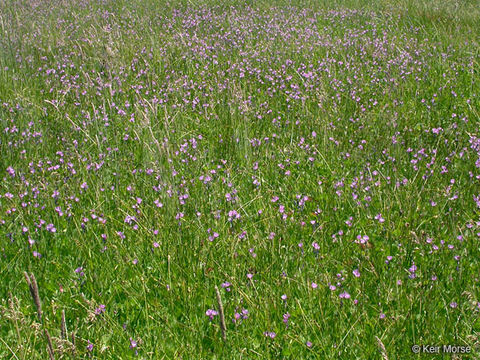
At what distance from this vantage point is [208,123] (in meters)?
4.36

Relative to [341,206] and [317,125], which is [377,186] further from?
[317,125]

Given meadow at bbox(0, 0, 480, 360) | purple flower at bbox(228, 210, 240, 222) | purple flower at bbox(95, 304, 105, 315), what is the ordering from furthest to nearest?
purple flower at bbox(228, 210, 240, 222) < meadow at bbox(0, 0, 480, 360) < purple flower at bbox(95, 304, 105, 315)

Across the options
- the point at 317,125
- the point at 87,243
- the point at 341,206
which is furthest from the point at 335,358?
the point at 317,125

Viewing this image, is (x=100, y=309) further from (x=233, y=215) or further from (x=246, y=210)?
(x=246, y=210)

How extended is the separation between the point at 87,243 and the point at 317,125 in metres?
2.33

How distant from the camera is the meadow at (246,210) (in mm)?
2145

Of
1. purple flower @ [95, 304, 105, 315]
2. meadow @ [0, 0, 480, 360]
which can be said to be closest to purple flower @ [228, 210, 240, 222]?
meadow @ [0, 0, 480, 360]

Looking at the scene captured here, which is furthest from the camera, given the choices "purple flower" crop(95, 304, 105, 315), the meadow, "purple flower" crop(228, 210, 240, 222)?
"purple flower" crop(228, 210, 240, 222)

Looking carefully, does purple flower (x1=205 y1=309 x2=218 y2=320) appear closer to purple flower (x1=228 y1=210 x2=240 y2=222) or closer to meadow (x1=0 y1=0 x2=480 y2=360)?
meadow (x1=0 y1=0 x2=480 y2=360)

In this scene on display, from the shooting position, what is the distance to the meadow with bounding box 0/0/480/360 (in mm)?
2145

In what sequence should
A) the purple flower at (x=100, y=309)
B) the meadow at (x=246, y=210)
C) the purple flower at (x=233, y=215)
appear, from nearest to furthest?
the purple flower at (x=100, y=309) → the meadow at (x=246, y=210) → the purple flower at (x=233, y=215)

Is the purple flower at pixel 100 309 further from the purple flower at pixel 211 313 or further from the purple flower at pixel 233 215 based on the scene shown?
the purple flower at pixel 233 215

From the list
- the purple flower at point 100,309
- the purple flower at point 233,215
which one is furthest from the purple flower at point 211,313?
the purple flower at point 233,215

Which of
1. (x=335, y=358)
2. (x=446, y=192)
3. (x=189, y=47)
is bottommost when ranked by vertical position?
(x=335, y=358)
